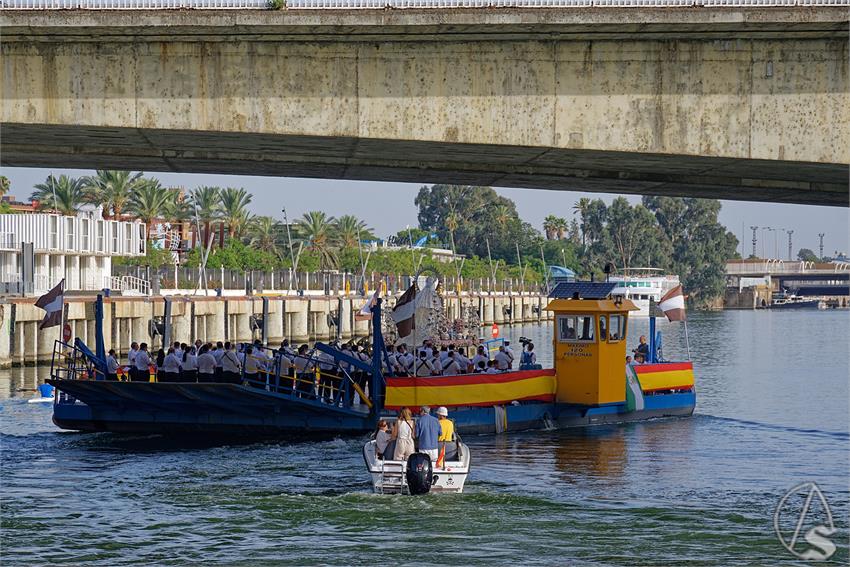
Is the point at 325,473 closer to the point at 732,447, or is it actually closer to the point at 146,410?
the point at 146,410

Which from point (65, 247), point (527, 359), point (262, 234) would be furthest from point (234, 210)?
point (527, 359)

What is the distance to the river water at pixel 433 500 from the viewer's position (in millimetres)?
22391

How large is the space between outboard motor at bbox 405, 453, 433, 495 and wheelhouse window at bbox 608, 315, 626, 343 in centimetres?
1309

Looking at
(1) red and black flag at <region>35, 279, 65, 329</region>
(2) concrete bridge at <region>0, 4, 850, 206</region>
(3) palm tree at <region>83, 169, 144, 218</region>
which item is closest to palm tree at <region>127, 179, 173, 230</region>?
(3) palm tree at <region>83, 169, 144, 218</region>

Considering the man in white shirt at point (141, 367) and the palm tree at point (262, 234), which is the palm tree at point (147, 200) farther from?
the man in white shirt at point (141, 367)

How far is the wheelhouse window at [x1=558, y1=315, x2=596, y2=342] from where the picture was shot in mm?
37500

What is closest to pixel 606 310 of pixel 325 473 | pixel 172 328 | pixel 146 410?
pixel 325 473

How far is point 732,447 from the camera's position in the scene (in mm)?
36562

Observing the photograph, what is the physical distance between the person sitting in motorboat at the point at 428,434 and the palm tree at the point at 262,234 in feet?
380

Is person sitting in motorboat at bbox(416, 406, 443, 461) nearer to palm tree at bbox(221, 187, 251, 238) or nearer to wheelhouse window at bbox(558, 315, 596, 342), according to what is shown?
wheelhouse window at bbox(558, 315, 596, 342)

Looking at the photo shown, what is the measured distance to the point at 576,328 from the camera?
37.7 m

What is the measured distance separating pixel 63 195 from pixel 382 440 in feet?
292

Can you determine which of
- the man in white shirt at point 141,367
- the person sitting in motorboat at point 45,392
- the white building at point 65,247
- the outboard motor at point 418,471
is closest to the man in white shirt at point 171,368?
the man in white shirt at point 141,367

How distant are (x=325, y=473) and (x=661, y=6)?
14309mm
